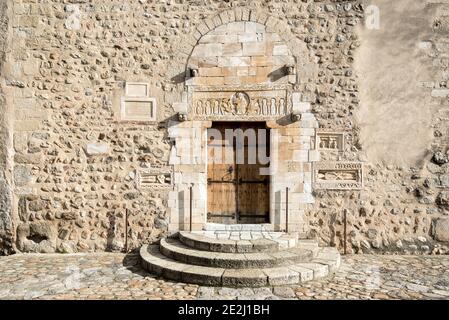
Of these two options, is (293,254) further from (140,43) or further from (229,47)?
(140,43)

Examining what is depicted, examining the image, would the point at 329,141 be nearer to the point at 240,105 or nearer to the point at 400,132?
the point at 400,132

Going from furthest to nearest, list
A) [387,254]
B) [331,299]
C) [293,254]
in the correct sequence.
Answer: [387,254]
[293,254]
[331,299]

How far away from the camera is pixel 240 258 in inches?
171

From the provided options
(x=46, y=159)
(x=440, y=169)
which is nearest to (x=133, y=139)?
(x=46, y=159)

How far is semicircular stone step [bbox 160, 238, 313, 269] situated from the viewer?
4.33 meters

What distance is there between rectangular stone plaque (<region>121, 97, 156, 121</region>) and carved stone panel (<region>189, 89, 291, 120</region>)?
670mm

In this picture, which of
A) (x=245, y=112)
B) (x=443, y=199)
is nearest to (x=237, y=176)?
(x=245, y=112)

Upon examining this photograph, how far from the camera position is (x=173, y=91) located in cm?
553

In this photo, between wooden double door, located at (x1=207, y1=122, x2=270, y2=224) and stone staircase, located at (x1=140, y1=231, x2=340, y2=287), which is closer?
stone staircase, located at (x1=140, y1=231, x2=340, y2=287)

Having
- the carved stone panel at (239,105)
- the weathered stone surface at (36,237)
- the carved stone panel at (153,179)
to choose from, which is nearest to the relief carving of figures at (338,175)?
the carved stone panel at (239,105)

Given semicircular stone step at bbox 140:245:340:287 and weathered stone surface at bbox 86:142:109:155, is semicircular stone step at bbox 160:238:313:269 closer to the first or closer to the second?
semicircular stone step at bbox 140:245:340:287

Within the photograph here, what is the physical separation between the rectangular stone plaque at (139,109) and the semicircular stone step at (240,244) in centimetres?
215

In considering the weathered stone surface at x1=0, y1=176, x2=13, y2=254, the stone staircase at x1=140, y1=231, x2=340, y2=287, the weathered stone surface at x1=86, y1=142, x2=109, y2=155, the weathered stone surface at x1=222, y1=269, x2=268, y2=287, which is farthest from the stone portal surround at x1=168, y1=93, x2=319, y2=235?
the weathered stone surface at x1=0, y1=176, x2=13, y2=254

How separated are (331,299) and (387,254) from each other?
2190 millimetres
